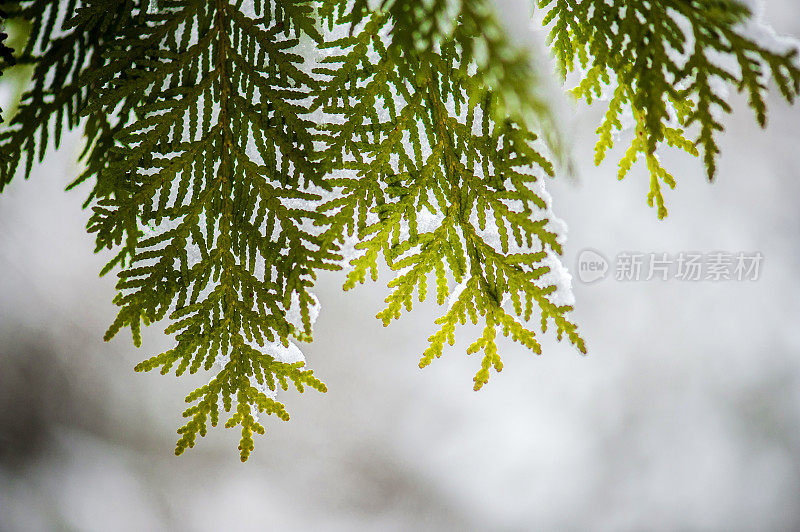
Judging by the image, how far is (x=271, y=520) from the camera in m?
12.2

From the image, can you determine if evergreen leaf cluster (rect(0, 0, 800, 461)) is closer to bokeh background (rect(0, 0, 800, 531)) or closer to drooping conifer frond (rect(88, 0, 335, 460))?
drooping conifer frond (rect(88, 0, 335, 460))

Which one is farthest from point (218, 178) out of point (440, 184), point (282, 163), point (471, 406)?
point (471, 406)

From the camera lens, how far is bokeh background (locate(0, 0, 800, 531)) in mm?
8305

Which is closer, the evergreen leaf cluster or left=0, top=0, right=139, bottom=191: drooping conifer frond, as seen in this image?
the evergreen leaf cluster

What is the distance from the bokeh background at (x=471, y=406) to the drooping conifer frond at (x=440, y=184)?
5.78 m

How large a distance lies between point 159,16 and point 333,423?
1076cm

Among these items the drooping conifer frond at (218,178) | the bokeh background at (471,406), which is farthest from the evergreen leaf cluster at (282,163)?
the bokeh background at (471,406)

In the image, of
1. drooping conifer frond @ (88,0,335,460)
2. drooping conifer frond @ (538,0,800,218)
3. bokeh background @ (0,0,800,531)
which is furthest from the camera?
bokeh background @ (0,0,800,531)

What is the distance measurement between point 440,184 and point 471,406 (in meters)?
10.6

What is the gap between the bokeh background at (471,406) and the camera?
27.2 feet

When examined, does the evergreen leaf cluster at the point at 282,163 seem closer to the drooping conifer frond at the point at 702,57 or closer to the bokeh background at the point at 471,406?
the drooping conifer frond at the point at 702,57

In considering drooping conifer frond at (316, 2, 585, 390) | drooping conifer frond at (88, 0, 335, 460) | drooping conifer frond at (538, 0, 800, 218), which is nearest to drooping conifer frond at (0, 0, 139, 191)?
drooping conifer frond at (88, 0, 335, 460)

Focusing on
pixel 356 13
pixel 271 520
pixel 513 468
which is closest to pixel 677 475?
pixel 513 468

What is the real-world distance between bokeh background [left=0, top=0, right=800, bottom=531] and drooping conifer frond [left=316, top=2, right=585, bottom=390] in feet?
18.9
